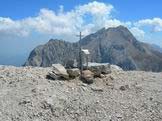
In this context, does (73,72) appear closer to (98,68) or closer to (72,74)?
(72,74)

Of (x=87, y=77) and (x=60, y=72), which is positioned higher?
(x=60, y=72)

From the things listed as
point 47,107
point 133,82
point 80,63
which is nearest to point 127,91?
point 133,82

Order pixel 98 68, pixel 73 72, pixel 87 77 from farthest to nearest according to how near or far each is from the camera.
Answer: pixel 98 68, pixel 73 72, pixel 87 77

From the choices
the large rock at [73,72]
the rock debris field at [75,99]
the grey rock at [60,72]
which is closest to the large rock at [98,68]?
the rock debris field at [75,99]

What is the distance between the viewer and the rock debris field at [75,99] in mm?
18938

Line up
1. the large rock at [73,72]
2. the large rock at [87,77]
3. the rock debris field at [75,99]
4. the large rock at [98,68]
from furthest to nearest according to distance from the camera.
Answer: the large rock at [98,68]
the large rock at [73,72]
the large rock at [87,77]
the rock debris field at [75,99]

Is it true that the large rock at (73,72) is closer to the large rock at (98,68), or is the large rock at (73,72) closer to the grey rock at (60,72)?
the grey rock at (60,72)

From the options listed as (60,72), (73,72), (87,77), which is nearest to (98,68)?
(87,77)

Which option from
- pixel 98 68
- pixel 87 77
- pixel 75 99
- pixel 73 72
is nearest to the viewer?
pixel 75 99

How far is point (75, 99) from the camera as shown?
2012 cm

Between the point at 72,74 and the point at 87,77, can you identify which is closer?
the point at 87,77

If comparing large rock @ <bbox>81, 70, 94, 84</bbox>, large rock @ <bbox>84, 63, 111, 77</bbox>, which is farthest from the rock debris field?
large rock @ <bbox>84, 63, 111, 77</bbox>

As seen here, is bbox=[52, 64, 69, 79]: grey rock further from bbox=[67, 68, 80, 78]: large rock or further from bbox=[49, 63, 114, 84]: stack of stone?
bbox=[67, 68, 80, 78]: large rock

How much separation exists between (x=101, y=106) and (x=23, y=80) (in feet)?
16.8
